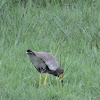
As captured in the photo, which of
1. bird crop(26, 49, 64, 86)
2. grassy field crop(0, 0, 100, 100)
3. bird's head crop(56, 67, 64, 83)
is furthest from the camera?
bird's head crop(56, 67, 64, 83)

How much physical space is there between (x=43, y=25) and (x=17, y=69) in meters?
1.57

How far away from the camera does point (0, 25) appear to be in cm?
637

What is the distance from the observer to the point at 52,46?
5.99 m

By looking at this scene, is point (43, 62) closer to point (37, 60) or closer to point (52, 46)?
point (37, 60)

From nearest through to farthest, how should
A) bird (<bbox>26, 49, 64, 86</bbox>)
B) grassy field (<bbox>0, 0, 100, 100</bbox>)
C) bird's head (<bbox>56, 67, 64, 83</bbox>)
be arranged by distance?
bird (<bbox>26, 49, 64, 86</bbox>), grassy field (<bbox>0, 0, 100, 100</bbox>), bird's head (<bbox>56, 67, 64, 83</bbox>)

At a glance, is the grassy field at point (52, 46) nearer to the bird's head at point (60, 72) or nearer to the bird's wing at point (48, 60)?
the bird's head at point (60, 72)

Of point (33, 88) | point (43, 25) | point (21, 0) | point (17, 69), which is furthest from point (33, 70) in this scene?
point (21, 0)

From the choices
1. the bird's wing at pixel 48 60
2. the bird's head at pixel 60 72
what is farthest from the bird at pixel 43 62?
the bird's head at pixel 60 72

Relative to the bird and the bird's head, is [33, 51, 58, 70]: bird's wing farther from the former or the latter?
the bird's head

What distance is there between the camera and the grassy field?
4.65m

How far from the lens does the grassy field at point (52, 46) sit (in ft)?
15.3

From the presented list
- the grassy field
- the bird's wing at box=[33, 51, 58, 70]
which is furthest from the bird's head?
the bird's wing at box=[33, 51, 58, 70]

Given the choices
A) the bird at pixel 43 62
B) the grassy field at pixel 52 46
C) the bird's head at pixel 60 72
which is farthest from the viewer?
the bird's head at pixel 60 72

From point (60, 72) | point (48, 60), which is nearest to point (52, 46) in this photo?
point (60, 72)
